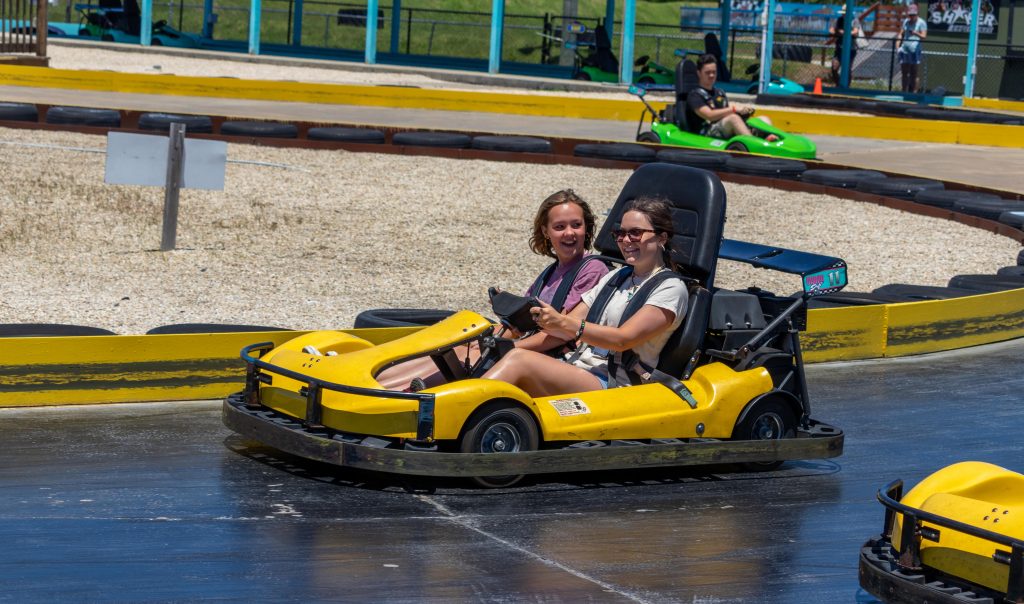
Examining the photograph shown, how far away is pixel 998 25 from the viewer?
2622 centimetres

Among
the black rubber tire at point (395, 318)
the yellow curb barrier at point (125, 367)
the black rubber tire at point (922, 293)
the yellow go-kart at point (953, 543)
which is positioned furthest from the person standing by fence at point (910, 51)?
the yellow go-kart at point (953, 543)

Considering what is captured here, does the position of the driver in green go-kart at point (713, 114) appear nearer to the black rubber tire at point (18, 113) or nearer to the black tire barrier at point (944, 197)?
the black tire barrier at point (944, 197)

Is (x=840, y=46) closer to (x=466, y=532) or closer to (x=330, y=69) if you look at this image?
(x=330, y=69)

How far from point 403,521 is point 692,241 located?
59.0 inches

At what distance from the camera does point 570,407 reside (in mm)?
4699

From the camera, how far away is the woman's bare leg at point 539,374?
469cm

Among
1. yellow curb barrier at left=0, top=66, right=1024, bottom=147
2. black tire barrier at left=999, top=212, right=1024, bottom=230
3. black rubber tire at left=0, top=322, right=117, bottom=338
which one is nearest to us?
black rubber tire at left=0, top=322, right=117, bottom=338

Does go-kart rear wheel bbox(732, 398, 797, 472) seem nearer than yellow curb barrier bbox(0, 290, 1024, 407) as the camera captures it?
Yes

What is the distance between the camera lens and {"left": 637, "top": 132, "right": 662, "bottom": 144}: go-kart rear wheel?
14641 mm

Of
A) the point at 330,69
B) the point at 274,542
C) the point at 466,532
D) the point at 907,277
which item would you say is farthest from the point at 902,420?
the point at 330,69

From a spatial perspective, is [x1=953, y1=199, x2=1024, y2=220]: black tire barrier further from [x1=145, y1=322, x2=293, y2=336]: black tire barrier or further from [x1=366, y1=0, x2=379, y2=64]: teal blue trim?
[x1=366, y1=0, x2=379, y2=64]: teal blue trim

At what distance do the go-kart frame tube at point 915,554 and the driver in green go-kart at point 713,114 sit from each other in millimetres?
10537

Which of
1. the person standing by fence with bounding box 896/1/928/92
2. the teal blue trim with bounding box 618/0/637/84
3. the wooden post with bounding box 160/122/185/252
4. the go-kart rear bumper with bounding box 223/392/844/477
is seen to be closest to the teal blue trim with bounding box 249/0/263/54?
the teal blue trim with bounding box 618/0/637/84

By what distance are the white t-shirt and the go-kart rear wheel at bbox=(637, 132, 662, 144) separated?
31.9 feet
